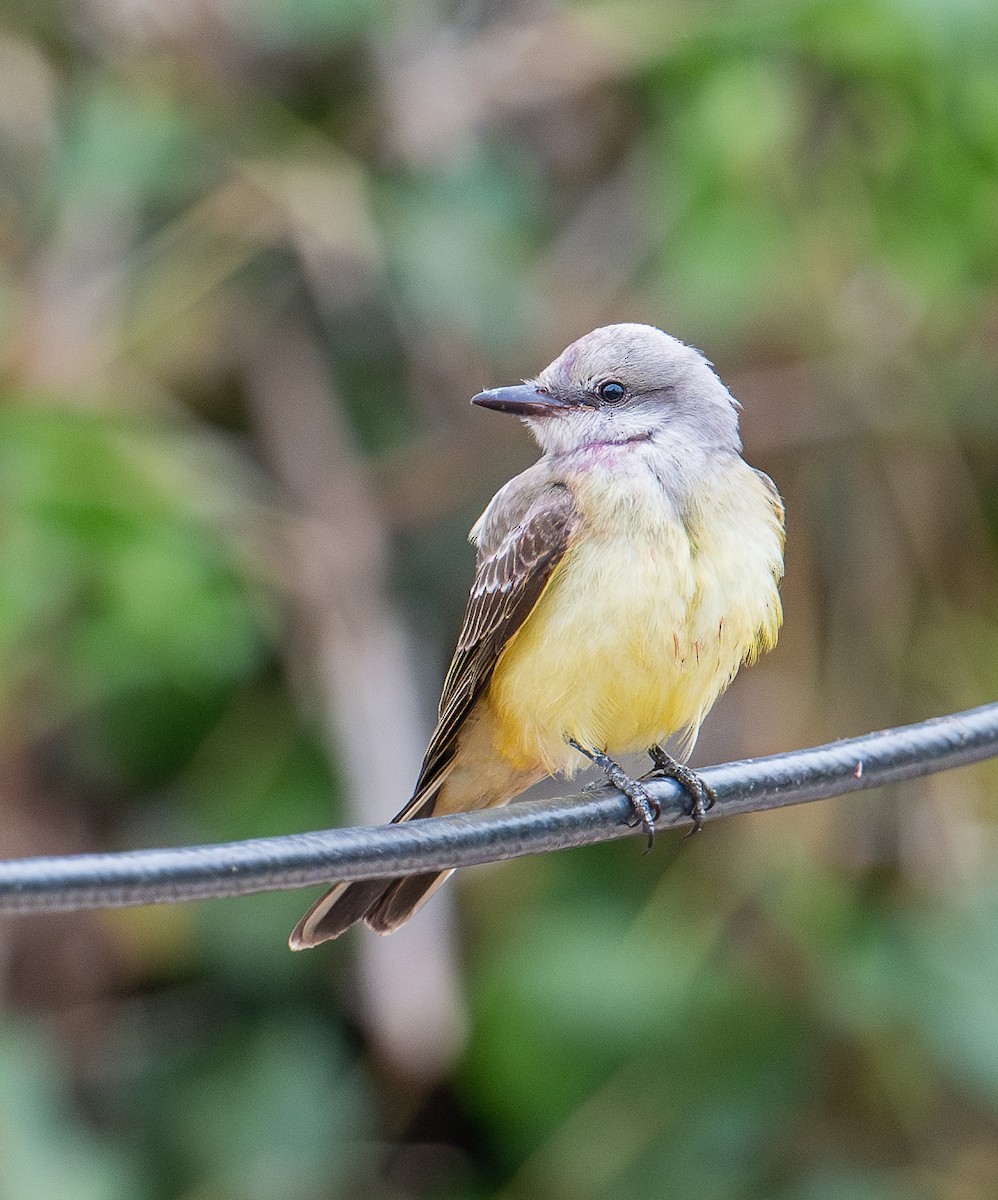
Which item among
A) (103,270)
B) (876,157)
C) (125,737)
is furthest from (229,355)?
(876,157)

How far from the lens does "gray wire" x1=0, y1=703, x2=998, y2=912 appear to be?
1723 millimetres

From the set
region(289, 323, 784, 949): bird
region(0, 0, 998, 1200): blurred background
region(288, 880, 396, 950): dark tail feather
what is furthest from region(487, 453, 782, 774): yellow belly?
region(0, 0, 998, 1200): blurred background

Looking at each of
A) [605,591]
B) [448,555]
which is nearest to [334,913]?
[605,591]

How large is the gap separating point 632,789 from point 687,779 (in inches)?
3.5

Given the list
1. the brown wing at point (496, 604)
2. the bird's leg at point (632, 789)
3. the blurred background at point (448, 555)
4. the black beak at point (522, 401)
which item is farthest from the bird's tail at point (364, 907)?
the blurred background at point (448, 555)

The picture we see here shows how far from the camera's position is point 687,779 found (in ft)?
9.07

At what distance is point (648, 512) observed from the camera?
285cm

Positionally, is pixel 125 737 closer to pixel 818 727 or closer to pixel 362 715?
pixel 362 715

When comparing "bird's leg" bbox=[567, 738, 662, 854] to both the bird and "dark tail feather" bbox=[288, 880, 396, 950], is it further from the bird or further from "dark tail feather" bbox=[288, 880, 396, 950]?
"dark tail feather" bbox=[288, 880, 396, 950]

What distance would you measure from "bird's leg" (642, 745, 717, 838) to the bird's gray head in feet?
1.84

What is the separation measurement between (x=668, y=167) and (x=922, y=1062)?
90.5 inches

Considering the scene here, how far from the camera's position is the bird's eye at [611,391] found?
309 centimetres

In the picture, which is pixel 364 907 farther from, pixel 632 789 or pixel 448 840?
pixel 448 840

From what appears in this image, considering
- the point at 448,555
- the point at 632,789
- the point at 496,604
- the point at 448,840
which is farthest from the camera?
the point at 448,555
